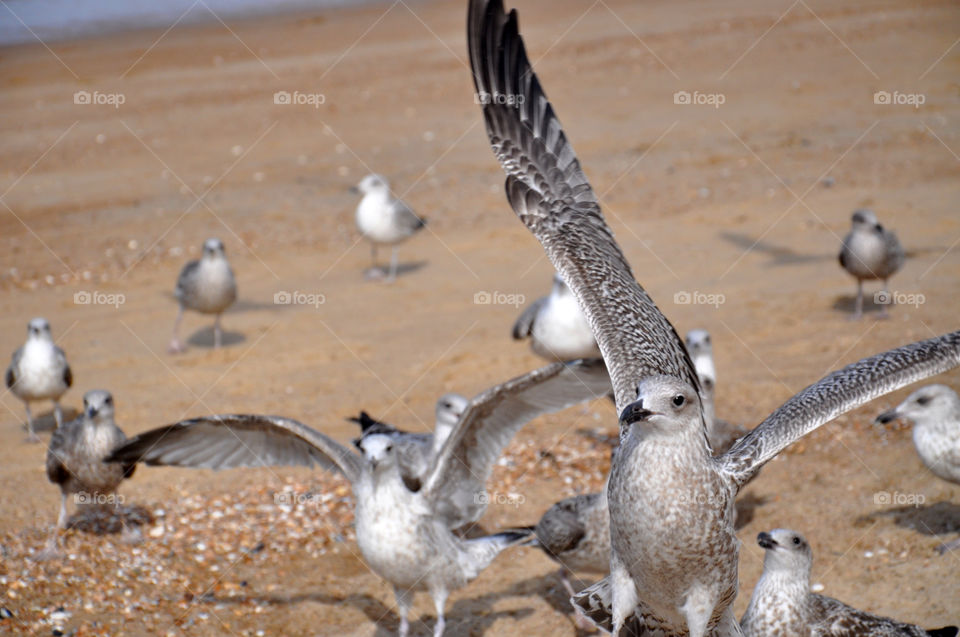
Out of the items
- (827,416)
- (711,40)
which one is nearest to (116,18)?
(711,40)

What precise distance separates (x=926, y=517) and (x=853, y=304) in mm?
4393

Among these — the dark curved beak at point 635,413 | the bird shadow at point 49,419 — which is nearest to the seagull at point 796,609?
the dark curved beak at point 635,413

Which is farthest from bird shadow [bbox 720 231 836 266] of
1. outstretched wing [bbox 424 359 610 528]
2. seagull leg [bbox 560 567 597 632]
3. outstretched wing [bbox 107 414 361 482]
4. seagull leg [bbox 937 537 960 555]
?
outstretched wing [bbox 107 414 361 482]

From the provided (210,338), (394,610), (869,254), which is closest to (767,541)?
(394,610)

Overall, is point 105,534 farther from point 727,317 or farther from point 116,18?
point 116,18

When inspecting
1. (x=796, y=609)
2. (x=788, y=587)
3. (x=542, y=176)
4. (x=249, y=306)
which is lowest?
(x=796, y=609)

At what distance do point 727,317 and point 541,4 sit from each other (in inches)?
918

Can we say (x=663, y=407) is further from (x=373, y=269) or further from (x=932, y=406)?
(x=373, y=269)

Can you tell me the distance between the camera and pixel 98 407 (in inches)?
293

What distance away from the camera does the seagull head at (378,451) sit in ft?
19.6

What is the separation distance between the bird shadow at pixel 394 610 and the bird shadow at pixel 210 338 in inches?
196

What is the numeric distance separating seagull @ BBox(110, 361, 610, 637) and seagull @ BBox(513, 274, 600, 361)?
7.78ft

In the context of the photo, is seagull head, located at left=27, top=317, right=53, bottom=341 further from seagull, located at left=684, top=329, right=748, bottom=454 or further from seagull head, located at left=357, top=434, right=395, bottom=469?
seagull, located at left=684, top=329, right=748, bottom=454

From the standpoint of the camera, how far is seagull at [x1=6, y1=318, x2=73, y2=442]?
9039 millimetres
